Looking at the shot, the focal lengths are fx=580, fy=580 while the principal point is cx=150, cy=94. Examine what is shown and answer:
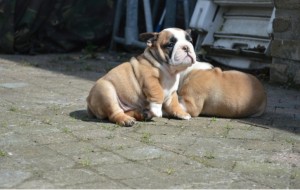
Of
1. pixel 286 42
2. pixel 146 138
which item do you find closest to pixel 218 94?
pixel 146 138

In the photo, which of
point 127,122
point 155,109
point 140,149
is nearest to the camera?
point 140,149

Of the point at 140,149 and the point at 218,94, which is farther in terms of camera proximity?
the point at 218,94

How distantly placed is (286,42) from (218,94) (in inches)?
95.0

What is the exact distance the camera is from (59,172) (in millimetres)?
3545

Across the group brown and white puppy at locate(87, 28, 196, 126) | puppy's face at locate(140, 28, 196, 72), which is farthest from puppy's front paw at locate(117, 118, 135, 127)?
puppy's face at locate(140, 28, 196, 72)

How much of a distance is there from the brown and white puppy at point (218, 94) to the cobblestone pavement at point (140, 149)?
128mm

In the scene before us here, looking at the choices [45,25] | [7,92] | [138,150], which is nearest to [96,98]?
[138,150]

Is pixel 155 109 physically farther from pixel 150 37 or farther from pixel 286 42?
pixel 286 42

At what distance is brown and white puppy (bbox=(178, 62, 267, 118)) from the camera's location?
17.5 ft

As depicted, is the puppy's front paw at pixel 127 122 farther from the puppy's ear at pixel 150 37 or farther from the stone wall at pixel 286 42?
the stone wall at pixel 286 42

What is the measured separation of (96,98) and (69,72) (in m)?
3.59

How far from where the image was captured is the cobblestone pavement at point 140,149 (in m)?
3.47

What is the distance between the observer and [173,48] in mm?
4879

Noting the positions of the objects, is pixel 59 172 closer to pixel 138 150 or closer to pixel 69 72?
pixel 138 150
